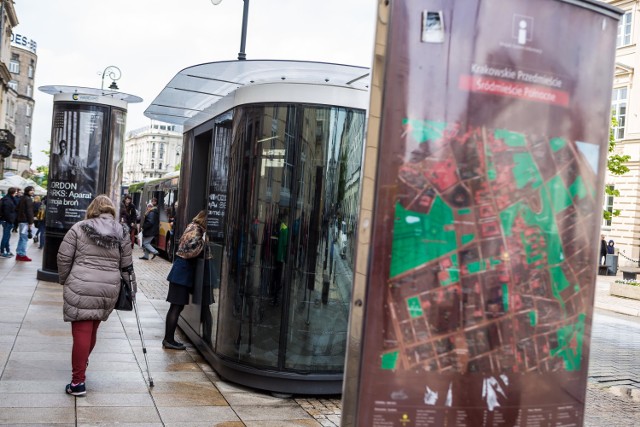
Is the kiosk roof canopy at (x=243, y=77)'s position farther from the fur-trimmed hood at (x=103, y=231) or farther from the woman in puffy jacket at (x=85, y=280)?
the woman in puffy jacket at (x=85, y=280)

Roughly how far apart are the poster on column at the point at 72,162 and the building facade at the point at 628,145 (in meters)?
28.1

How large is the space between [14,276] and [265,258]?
32.4ft

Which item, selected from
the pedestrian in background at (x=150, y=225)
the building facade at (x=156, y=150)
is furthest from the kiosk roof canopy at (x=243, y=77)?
the building facade at (x=156, y=150)

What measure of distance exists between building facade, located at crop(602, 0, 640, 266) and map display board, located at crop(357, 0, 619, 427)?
34433 millimetres

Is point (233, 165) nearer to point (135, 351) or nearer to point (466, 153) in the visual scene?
point (135, 351)

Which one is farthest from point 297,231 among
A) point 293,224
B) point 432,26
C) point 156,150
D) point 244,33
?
point 156,150

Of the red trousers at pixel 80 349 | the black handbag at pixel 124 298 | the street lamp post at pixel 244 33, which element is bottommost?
the red trousers at pixel 80 349

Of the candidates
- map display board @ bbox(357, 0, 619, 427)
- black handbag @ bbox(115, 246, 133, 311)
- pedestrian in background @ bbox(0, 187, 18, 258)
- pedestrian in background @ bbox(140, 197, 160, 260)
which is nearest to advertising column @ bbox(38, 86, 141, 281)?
pedestrian in background @ bbox(0, 187, 18, 258)

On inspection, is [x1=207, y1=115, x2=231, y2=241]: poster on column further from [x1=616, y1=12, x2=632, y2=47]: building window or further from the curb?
[x1=616, y1=12, x2=632, y2=47]: building window

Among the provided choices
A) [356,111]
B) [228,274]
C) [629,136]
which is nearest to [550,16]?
[356,111]

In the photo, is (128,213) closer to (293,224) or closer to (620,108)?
(293,224)

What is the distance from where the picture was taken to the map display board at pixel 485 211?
279 cm

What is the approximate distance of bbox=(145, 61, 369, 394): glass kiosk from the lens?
6.50 m

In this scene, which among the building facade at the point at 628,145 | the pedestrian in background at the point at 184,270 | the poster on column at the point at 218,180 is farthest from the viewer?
the building facade at the point at 628,145
